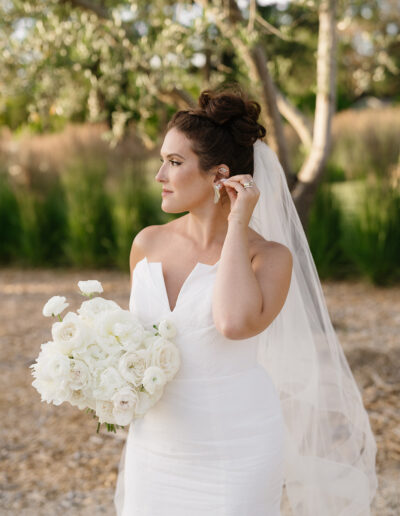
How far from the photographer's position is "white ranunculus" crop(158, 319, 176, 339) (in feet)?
6.49

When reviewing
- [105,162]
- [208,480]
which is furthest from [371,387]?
[105,162]

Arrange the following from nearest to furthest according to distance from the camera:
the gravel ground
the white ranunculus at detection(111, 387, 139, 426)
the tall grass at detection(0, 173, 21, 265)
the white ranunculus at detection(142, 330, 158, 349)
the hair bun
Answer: the white ranunculus at detection(111, 387, 139, 426), the white ranunculus at detection(142, 330, 158, 349), the hair bun, the gravel ground, the tall grass at detection(0, 173, 21, 265)

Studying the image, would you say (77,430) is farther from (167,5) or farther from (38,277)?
(38,277)

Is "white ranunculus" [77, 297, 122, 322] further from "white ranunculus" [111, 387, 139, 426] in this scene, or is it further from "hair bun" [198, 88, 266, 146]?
"hair bun" [198, 88, 266, 146]

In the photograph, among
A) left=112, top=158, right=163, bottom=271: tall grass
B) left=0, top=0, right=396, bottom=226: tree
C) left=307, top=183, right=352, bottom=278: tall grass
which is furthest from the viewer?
left=112, top=158, right=163, bottom=271: tall grass

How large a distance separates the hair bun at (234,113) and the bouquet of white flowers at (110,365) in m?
0.76

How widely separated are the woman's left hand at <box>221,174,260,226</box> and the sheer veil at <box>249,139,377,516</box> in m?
0.49

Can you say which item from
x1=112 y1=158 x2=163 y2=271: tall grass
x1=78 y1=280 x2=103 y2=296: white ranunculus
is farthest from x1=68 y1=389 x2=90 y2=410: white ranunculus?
x1=112 y1=158 x2=163 y2=271: tall grass

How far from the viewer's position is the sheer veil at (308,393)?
2.67 m

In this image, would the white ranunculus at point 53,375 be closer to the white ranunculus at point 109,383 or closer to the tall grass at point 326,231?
the white ranunculus at point 109,383

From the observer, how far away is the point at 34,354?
20.2 ft

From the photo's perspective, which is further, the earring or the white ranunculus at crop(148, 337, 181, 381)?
the earring

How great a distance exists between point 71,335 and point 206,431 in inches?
22.5

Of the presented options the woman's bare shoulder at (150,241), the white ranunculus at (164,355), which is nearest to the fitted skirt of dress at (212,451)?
the white ranunculus at (164,355)
